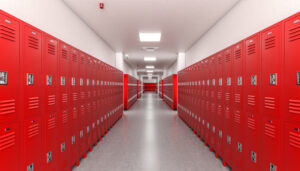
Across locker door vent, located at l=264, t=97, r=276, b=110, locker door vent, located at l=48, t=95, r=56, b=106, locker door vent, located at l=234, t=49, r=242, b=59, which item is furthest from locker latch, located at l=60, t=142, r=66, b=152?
locker door vent, located at l=234, t=49, r=242, b=59

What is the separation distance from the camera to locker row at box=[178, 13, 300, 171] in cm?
130

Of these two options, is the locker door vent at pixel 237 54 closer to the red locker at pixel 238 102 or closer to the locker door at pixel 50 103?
the red locker at pixel 238 102

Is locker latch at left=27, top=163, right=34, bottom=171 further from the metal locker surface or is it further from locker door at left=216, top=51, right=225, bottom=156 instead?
locker door at left=216, top=51, right=225, bottom=156

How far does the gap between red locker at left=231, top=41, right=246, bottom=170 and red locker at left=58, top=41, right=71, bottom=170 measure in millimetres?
2580

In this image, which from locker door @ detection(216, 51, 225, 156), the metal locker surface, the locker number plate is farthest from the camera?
locker door @ detection(216, 51, 225, 156)

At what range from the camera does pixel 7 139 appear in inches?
49.4

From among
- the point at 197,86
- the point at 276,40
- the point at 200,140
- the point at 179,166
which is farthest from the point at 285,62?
the point at 200,140

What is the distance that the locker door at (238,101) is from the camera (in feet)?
6.52

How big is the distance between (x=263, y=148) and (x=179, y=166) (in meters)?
1.35

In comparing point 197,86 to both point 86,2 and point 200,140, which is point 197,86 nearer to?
point 200,140

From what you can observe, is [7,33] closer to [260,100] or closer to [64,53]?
[64,53]

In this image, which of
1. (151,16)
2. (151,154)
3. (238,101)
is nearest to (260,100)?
(238,101)

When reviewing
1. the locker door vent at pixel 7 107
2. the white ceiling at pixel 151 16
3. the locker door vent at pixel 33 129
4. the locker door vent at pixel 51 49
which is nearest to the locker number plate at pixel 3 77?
the locker door vent at pixel 7 107

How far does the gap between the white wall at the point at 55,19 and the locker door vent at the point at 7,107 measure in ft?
4.71
